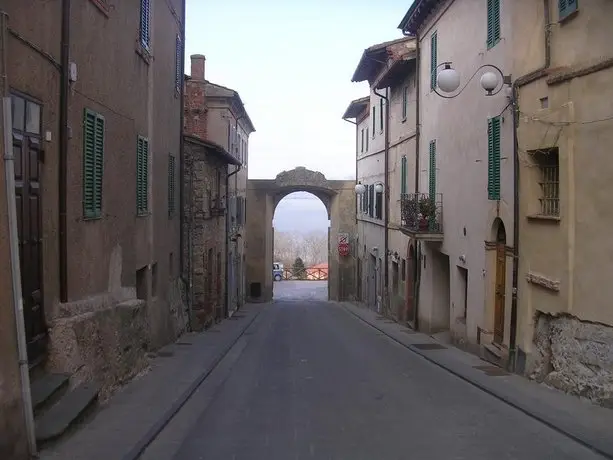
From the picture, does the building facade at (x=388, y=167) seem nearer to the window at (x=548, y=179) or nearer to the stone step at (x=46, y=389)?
the window at (x=548, y=179)

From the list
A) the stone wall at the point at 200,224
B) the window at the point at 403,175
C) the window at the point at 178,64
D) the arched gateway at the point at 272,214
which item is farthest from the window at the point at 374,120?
the window at the point at 178,64

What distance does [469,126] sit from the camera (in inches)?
679

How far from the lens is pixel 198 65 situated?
106 ft

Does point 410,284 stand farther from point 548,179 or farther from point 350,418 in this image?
point 350,418

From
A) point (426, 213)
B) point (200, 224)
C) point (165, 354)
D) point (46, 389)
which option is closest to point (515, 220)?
point (426, 213)

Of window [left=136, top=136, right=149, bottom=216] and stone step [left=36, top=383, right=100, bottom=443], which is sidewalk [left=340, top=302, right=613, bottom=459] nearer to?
stone step [left=36, top=383, right=100, bottom=443]

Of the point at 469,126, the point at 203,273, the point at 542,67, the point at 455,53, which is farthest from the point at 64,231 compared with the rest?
the point at 203,273

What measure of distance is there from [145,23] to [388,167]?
16.9 m

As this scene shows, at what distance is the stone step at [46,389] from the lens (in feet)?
24.6

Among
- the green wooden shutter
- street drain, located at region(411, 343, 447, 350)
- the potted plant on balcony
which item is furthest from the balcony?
street drain, located at region(411, 343, 447, 350)

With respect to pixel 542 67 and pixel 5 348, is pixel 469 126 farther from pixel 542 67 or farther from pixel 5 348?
pixel 5 348

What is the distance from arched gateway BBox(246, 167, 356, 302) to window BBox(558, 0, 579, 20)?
35848mm

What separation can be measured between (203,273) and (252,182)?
82.0 ft

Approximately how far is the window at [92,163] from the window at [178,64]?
907cm
